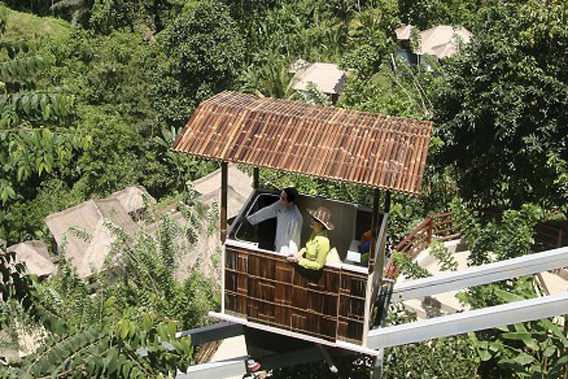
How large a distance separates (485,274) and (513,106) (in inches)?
247

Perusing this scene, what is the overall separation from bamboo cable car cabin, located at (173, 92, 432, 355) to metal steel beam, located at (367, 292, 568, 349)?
28 cm


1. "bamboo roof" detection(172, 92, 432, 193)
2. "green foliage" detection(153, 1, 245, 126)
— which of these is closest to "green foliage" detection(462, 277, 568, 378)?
"bamboo roof" detection(172, 92, 432, 193)

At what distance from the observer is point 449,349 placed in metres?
8.70

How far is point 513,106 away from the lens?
42.9 ft

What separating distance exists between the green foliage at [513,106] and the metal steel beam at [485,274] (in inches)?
201

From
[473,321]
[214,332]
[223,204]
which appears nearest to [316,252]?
[223,204]

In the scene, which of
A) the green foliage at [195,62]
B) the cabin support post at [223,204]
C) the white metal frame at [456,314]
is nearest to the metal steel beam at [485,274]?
the white metal frame at [456,314]

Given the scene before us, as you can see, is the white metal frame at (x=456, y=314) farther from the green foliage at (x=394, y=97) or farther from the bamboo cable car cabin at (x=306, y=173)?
the green foliage at (x=394, y=97)

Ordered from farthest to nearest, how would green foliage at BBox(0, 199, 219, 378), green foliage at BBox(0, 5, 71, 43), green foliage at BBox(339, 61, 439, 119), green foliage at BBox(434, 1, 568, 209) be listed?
1. green foliage at BBox(0, 5, 71, 43)
2. green foliage at BBox(339, 61, 439, 119)
3. green foliage at BBox(434, 1, 568, 209)
4. green foliage at BBox(0, 199, 219, 378)

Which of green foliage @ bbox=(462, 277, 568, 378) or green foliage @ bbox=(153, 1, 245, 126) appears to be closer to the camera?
green foliage @ bbox=(462, 277, 568, 378)

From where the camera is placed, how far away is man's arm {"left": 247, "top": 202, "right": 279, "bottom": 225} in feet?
24.9

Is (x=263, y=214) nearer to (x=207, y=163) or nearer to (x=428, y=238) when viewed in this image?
(x=428, y=238)

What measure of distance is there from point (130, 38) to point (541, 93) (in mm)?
19946

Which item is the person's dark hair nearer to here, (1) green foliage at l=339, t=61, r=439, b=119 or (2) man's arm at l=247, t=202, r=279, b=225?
(2) man's arm at l=247, t=202, r=279, b=225
